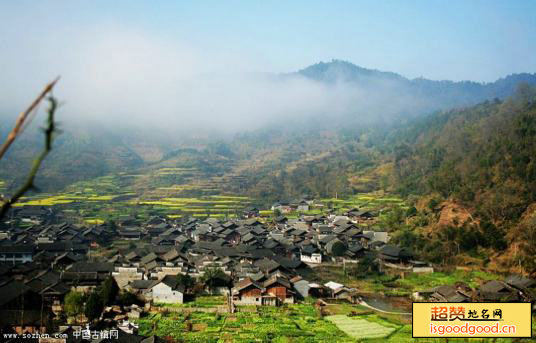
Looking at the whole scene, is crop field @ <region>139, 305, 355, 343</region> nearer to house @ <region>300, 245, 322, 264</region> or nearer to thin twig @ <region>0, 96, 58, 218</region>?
house @ <region>300, 245, 322, 264</region>

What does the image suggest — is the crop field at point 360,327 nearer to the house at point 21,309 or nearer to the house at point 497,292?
the house at point 497,292

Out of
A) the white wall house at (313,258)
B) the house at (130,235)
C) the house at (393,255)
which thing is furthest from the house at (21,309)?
the house at (393,255)

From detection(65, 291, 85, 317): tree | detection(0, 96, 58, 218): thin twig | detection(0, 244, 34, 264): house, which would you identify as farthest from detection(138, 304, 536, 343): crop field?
detection(0, 96, 58, 218): thin twig

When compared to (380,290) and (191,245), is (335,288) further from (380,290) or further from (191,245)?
(191,245)

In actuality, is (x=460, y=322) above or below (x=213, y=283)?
above

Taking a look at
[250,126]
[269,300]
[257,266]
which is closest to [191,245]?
[257,266]

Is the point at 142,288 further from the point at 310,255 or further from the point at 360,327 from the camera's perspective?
the point at 310,255
